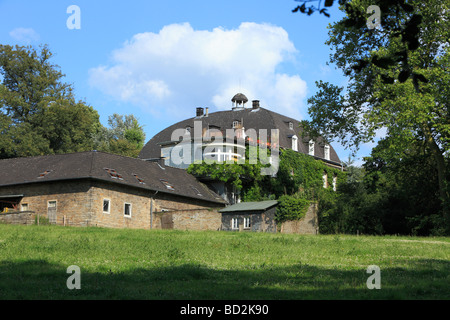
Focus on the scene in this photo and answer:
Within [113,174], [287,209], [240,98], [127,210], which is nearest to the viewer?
[113,174]

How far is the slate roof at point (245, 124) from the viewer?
66.5 meters

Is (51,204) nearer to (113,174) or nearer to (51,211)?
(51,211)

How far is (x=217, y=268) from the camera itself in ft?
53.4

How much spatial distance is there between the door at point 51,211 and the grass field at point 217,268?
1634 centimetres

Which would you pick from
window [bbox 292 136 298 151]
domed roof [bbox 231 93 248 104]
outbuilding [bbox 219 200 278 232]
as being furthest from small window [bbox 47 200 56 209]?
domed roof [bbox 231 93 248 104]

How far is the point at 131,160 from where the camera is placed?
161 ft

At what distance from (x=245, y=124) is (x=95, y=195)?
29.0 m

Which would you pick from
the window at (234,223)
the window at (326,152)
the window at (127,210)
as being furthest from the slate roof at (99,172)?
the window at (326,152)

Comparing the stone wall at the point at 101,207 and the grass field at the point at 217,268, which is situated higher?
the stone wall at the point at 101,207

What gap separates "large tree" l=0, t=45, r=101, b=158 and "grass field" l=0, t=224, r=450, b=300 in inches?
1560

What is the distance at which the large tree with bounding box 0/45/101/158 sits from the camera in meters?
62.8

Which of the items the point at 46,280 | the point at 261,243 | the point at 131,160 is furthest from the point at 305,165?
the point at 46,280

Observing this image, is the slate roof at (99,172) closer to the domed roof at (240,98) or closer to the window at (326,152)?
the domed roof at (240,98)

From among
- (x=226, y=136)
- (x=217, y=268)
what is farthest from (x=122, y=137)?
(x=217, y=268)
